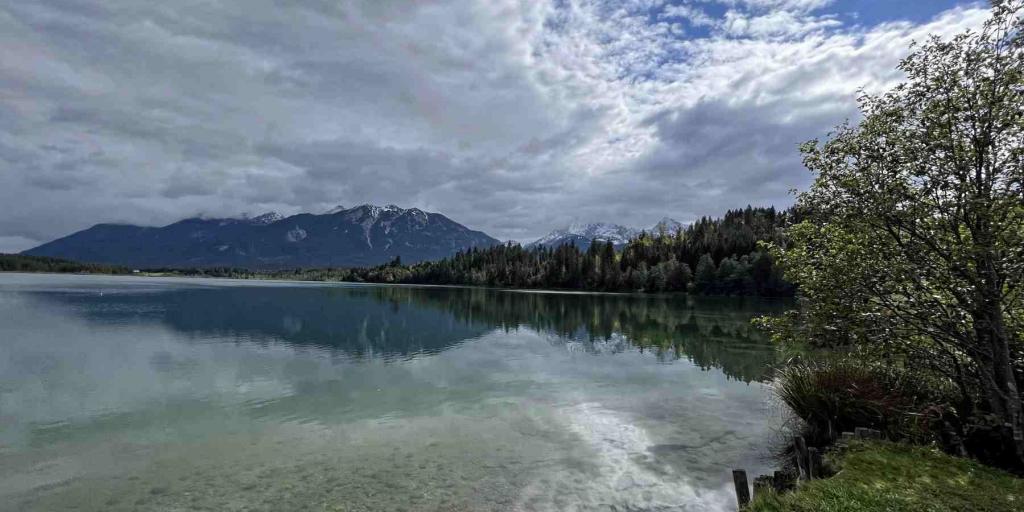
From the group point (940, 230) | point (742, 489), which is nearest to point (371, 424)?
point (742, 489)

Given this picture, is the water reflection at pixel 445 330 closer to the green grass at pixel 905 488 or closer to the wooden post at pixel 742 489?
the green grass at pixel 905 488

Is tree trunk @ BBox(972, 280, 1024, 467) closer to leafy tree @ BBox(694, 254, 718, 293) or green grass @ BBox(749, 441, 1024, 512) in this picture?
green grass @ BBox(749, 441, 1024, 512)

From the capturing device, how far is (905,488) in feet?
37.2

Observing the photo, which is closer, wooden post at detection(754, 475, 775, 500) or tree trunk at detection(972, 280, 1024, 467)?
wooden post at detection(754, 475, 775, 500)

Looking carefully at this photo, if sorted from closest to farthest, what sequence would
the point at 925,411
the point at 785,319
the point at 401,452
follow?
1. the point at 925,411
2. the point at 785,319
3. the point at 401,452

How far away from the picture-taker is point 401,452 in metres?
18.4

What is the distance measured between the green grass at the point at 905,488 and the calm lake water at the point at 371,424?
3.73 m

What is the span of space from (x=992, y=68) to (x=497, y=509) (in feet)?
58.0

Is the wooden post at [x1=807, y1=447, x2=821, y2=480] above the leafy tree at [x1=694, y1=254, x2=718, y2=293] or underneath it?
underneath

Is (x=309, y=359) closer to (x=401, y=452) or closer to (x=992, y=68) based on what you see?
(x=401, y=452)

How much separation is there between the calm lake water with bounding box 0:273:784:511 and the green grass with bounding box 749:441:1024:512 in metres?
3.73

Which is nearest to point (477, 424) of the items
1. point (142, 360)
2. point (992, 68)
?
point (992, 68)

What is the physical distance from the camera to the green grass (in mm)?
10562

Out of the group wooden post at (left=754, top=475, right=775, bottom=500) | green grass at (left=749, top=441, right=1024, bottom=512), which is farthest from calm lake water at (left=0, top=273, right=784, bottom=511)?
green grass at (left=749, top=441, right=1024, bottom=512)
